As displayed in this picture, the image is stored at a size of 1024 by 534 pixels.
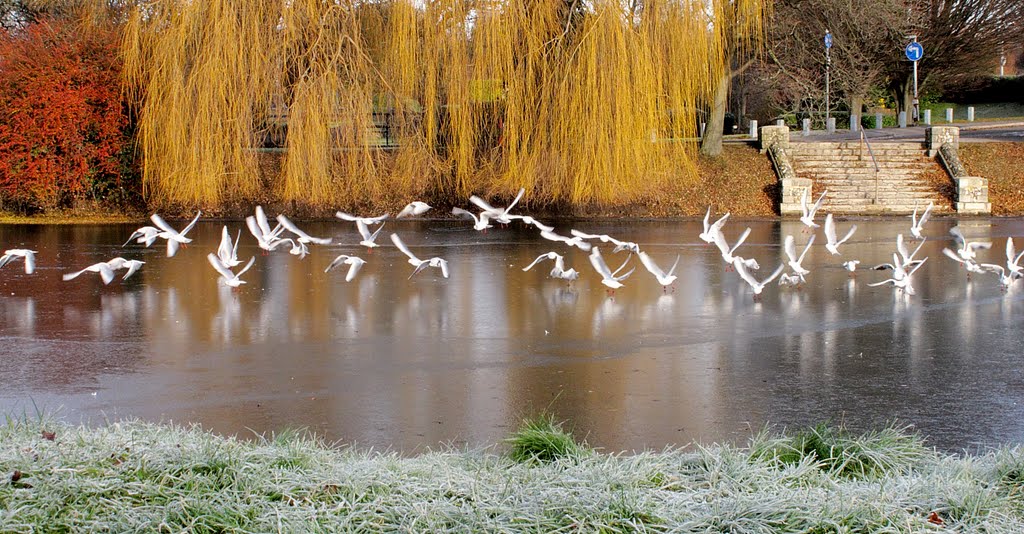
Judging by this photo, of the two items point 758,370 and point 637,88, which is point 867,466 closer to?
point 758,370

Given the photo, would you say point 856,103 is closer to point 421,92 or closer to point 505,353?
point 421,92

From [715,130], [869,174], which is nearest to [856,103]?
[715,130]

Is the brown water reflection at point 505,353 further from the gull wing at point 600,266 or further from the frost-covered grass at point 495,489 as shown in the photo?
the frost-covered grass at point 495,489

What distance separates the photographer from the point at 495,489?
516 cm

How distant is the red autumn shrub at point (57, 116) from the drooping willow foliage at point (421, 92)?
6.22 feet

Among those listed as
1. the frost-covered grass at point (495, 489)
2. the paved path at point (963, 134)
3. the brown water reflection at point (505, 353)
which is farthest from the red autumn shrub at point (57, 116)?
the frost-covered grass at point (495, 489)

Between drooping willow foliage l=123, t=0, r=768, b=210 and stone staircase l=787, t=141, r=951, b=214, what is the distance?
5.46m

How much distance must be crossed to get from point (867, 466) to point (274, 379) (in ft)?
17.4

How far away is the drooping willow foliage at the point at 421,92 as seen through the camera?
84.7 ft

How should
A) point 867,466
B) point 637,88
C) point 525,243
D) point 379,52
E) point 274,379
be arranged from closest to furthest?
1. point 867,466
2. point 274,379
3. point 525,243
4. point 637,88
5. point 379,52

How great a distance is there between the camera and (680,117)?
2667 cm

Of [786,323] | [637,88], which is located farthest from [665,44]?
[786,323]

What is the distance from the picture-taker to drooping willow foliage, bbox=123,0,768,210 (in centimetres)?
2583

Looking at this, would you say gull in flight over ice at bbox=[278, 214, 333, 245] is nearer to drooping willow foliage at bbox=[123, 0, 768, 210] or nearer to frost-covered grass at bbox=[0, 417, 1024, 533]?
frost-covered grass at bbox=[0, 417, 1024, 533]
